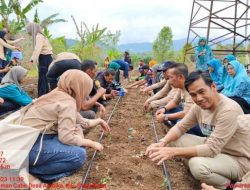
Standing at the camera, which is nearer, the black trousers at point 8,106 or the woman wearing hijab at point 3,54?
the black trousers at point 8,106

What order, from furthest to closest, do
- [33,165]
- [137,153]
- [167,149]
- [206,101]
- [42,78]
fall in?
[42,78]
[137,153]
[33,165]
[206,101]
[167,149]

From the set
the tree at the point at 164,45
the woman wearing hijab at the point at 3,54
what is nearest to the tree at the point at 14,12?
the woman wearing hijab at the point at 3,54

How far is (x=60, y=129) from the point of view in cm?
360

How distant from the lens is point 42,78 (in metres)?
7.93

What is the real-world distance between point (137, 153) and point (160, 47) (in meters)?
29.8

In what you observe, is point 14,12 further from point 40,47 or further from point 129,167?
point 129,167

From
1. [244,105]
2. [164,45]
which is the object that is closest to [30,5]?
[244,105]

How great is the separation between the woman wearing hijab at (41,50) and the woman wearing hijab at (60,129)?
155 inches

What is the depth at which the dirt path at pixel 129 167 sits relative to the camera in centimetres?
394

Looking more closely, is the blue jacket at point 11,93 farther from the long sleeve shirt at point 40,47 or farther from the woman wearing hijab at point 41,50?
the woman wearing hijab at point 41,50

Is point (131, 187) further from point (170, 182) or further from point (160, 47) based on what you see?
point (160, 47)

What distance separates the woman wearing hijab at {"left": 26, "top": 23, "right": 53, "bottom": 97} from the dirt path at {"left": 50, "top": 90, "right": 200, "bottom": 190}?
2036 millimetres

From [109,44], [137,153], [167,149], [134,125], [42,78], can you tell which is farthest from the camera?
[109,44]

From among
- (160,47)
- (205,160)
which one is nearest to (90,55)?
(160,47)
